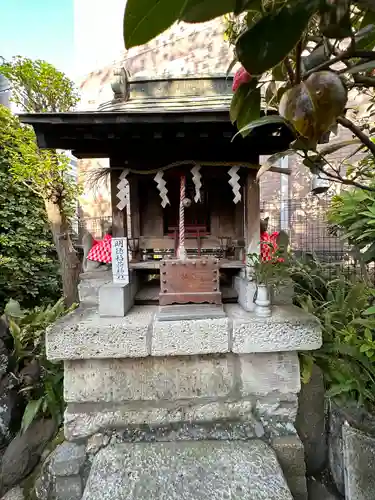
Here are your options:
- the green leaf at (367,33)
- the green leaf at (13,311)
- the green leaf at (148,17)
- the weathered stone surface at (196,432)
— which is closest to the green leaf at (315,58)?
the green leaf at (367,33)

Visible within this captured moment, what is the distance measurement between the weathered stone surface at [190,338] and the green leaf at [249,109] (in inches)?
46.1

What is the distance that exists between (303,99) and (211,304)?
1.46 m

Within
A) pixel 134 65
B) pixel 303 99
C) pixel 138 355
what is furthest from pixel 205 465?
pixel 134 65

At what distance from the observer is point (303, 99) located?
571 mm

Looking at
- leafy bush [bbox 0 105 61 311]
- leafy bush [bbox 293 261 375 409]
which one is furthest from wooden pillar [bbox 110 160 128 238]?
leafy bush [bbox 0 105 61 311]

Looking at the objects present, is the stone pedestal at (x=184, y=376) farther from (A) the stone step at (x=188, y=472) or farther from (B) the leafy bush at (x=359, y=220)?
(B) the leafy bush at (x=359, y=220)

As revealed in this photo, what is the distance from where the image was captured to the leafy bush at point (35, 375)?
214 cm

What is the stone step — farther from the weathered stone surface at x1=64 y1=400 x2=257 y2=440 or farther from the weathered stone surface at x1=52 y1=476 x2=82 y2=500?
the weathered stone surface at x1=52 y1=476 x2=82 y2=500

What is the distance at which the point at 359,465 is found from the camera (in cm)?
160

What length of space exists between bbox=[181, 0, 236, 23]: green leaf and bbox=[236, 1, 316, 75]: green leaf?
0.10 metres

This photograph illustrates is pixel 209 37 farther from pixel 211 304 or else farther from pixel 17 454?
pixel 17 454

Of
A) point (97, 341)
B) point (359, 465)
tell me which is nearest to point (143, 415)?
point (97, 341)

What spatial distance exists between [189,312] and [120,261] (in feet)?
1.91

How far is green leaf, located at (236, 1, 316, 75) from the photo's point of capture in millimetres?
504
